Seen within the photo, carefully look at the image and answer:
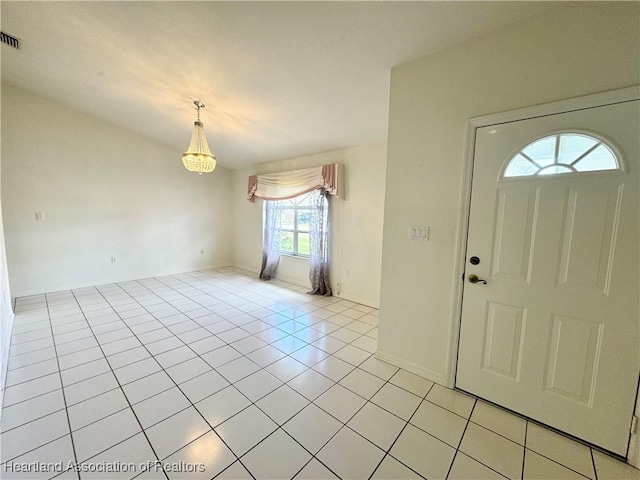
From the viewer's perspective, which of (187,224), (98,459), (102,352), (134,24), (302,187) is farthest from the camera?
(187,224)

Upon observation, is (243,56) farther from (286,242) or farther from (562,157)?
(286,242)

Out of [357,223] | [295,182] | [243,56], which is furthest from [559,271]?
[295,182]

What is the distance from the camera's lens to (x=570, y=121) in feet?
4.97

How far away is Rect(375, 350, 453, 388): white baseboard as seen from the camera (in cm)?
205

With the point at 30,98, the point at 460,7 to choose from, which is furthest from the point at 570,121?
the point at 30,98

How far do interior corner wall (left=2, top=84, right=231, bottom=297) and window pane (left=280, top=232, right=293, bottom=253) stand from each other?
2.02 meters

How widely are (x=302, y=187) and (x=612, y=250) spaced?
371cm

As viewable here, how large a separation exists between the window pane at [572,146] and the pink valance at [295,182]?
2693 mm

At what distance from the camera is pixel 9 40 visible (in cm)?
263

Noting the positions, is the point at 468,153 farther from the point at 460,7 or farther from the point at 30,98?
the point at 30,98

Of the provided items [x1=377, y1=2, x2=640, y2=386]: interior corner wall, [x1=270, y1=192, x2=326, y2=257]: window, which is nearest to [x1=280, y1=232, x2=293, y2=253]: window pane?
[x1=270, y1=192, x2=326, y2=257]: window

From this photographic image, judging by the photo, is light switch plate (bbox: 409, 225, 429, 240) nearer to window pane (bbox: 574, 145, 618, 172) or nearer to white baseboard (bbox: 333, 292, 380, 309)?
window pane (bbox: 574, 145, 618, 172)

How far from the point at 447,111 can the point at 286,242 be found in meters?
3.80

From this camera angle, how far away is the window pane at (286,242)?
512 centimetres
